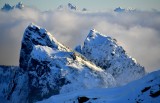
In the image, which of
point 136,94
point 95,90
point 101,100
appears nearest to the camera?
point 136,94

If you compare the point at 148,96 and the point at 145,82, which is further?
the point at 145,82

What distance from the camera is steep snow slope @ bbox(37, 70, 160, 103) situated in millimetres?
97375

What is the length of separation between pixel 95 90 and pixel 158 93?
34.9m

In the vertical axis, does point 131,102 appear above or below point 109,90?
below

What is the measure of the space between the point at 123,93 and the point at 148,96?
16915mm

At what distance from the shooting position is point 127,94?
106625 mm

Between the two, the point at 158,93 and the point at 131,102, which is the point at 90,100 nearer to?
the point at 131,102

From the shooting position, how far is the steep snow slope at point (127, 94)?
97375mm

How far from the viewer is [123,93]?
371 ft

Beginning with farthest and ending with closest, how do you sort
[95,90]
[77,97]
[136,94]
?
[95,90]
[77,97]
[136,94]

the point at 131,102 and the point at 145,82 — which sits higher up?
the point at 145,82

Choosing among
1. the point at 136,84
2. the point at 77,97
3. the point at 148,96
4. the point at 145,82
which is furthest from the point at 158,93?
the point at 77,97

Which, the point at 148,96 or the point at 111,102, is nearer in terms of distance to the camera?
the point at 148,96

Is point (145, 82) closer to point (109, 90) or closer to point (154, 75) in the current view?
point (154, 75)
